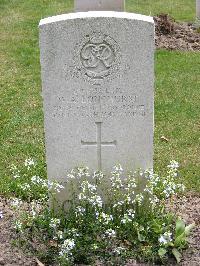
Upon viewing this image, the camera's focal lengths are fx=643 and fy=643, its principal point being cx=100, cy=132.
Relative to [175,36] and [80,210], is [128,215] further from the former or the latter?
[175,36]

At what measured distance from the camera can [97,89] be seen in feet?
16.4

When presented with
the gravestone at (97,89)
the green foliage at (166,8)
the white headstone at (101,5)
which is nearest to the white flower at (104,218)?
the gravestone at (97,89)

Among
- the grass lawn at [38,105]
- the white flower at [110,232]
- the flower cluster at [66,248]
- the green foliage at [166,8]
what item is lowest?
the flower cluster at [66,248]

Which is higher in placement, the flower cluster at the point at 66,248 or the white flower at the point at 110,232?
the white flower at the point at 110,232

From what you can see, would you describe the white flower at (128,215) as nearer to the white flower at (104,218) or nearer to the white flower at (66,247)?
the white flower at (104,218)

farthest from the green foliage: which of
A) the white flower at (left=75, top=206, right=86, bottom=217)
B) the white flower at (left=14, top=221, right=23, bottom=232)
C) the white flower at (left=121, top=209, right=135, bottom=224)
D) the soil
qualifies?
the white flower at (left=14, top=221, right=23, bottom=232)

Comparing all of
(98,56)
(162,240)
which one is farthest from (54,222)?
(98,56)

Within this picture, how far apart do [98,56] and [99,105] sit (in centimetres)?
39

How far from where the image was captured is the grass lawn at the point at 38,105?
23.0ft

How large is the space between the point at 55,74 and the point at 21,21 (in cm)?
844

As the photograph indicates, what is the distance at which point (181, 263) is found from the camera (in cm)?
485

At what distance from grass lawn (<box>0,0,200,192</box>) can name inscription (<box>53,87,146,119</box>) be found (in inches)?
61.1

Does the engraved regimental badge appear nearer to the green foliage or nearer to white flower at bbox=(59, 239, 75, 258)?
white flower at bbox=(59, 239, 75, 258)

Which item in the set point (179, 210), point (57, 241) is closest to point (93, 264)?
point (57, 241)
